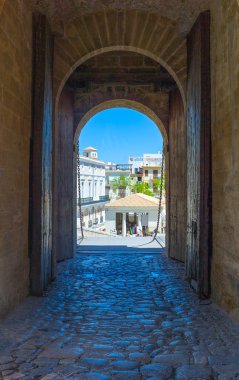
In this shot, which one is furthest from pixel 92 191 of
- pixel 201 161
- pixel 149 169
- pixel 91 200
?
pixel 201 161

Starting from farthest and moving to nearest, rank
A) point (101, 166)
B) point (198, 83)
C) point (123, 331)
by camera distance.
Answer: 1. point (101, 166)
2. point (198, 83)
3. point (123, 331)

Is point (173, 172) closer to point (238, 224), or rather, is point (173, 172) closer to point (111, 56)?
point (111, 56)

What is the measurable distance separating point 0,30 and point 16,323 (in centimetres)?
283

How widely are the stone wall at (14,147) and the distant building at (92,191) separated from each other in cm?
2539

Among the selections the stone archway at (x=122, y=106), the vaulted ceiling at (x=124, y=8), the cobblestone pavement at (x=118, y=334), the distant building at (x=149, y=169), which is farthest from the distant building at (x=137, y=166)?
the cobblestone pavement at (x=118, y=334)

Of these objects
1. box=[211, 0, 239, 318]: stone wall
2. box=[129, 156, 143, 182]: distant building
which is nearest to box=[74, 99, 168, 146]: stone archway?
box=[211, 0, 239, 318]: stone wall

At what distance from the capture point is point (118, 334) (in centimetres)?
329

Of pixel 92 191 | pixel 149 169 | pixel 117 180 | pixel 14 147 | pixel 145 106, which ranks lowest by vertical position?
pixel 92 191

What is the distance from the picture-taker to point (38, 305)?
165 inches

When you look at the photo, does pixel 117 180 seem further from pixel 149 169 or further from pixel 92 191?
pixel 92 191

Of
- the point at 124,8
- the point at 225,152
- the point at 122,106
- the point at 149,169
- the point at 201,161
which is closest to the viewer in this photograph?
the point at 225,152

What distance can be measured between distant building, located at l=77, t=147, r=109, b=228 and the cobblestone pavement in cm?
2519

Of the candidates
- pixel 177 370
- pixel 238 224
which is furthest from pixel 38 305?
pixel 238 224

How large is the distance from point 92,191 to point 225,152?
30.5 m
